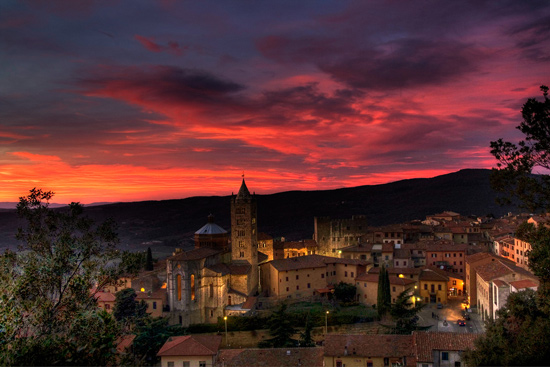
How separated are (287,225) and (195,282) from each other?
87.1 m

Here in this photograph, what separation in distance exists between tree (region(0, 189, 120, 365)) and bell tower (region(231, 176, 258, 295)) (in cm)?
Answer: 3577

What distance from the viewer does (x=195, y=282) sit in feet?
143

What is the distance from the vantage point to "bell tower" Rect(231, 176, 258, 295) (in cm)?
5103

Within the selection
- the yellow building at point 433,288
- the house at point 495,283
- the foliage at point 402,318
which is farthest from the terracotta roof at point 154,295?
the house at point 495,283

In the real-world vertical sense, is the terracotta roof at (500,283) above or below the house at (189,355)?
above

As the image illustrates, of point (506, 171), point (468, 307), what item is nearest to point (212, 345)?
point (506, 171)

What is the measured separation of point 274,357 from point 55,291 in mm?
20457

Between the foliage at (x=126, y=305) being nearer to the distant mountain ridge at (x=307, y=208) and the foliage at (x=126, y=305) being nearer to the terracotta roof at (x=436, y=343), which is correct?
the terracotta roof at (x=436, y=343)

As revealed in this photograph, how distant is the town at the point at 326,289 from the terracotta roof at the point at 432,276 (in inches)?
4.1

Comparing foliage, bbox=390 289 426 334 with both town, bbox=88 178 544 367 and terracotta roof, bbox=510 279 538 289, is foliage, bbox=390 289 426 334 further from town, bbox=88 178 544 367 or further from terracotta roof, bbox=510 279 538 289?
terracotta roof, bbox=510 279 538 289

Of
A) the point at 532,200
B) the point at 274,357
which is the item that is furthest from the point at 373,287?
the point at 532,200

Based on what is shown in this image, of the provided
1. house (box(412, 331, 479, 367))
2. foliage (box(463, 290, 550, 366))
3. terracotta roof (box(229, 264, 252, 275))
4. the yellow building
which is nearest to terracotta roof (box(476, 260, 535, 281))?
the yellow building

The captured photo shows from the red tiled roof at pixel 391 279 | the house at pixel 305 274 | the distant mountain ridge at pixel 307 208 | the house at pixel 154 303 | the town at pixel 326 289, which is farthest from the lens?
the distant mountain ridge at pixel 307 208

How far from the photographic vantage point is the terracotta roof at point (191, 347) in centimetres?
3094
